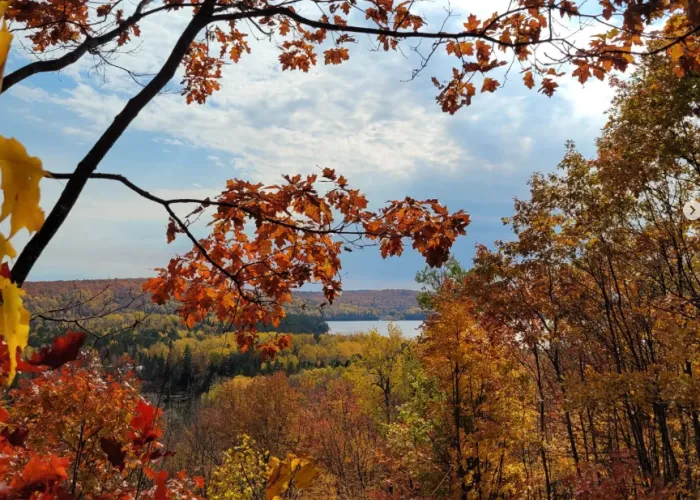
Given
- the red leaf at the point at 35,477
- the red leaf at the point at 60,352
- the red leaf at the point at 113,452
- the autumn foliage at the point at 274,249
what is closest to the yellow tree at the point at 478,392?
the autumn foliage at the point at 274,249

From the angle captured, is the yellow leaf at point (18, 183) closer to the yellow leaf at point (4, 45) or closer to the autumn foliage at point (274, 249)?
the yellow leaf at point (4, 45)

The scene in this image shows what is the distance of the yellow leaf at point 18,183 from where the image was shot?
357 mm

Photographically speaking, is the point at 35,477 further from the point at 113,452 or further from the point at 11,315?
the point at 11,315

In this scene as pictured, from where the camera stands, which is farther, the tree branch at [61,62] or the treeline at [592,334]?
the treeline at [592,334]

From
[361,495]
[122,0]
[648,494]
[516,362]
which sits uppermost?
[122,0]

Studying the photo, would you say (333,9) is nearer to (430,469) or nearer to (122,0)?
(122,0)

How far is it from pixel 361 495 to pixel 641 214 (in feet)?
57.2

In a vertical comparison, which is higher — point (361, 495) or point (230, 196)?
point (230, 196)

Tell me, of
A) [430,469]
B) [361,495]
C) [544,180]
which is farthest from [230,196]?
[361,495]

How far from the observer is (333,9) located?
3152 millimetres

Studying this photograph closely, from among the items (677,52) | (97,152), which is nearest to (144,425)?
(97,152)

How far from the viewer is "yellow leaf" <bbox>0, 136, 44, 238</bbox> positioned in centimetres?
36

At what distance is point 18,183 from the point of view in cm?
37

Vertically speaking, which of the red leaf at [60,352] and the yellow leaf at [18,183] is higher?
the yellow leaf at [18,183]
